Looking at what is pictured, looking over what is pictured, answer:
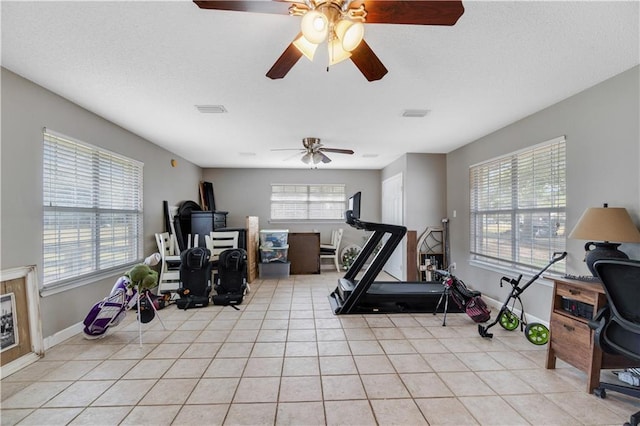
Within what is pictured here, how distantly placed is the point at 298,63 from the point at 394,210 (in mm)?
4638

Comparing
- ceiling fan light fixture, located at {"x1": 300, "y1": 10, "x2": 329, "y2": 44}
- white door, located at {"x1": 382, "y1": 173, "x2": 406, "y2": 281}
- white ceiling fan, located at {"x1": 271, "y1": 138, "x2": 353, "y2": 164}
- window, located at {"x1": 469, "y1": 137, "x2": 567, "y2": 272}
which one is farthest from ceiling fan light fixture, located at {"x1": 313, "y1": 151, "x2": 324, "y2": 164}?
ceiling fan light fixture, located at {"x1": 300, "y1": 10, "x2": 329, "y2": 44}

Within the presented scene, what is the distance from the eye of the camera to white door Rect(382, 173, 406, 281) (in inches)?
238

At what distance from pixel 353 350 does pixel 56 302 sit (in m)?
3.04

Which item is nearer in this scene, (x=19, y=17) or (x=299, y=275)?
(x=19, y=17)

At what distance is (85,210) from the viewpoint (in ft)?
11.1

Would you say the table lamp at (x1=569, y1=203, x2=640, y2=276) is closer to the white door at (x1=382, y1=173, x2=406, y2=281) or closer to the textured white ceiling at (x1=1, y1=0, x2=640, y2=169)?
the textured white ceiling at (x1=1, y1=0, x2=640, y2=169)

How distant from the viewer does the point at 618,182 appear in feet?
8.52

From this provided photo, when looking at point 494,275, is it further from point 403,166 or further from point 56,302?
point 56,302

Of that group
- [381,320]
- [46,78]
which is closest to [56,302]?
[46,78]

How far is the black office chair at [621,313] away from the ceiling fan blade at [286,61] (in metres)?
2.32

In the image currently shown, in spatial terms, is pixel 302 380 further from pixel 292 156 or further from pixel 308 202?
pixel 308 202

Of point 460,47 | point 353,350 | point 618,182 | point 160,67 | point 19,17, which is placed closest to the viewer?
point 19,17

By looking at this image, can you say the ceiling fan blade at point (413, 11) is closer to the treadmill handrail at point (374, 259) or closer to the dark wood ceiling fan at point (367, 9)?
the dark wood ceiling fan at point (367, 9)

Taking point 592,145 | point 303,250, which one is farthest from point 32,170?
point 592,145
